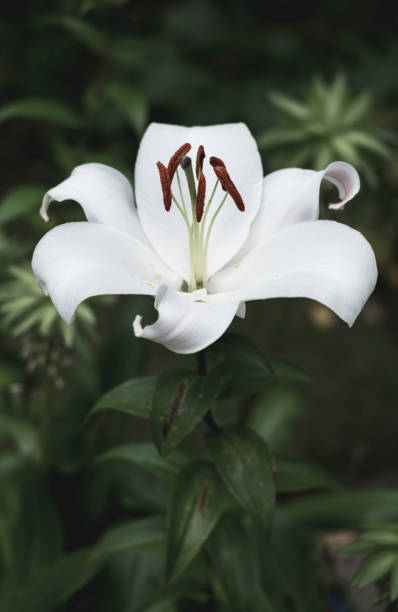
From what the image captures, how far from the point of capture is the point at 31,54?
239cm

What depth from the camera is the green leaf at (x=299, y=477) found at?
1135 mm

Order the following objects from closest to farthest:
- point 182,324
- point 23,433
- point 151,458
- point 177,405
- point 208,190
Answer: point 182,324, point 177,405, point 208,190, point 151,458, point 23,433

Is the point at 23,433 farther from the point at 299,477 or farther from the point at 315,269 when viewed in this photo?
the point at 315,269

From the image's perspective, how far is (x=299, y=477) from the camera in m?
1.15

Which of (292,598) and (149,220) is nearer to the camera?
(149,220)

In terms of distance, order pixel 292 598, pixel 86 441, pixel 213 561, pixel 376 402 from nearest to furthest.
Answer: pixel 213 561 → pixel 292 598 → pixel 86 441 → pixel 376 402

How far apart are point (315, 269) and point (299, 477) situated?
46 centimetres

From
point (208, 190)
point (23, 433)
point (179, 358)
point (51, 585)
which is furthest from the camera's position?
point (179, 358)

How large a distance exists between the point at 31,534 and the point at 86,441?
237 mm

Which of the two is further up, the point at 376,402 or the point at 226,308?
the point at 226,308

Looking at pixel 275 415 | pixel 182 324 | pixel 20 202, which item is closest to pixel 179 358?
pixel 275 415

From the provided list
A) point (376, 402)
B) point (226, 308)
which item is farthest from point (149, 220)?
point (376, 402)

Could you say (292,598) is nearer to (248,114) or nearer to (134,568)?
(134,568)

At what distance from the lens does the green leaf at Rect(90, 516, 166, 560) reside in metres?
1.11
